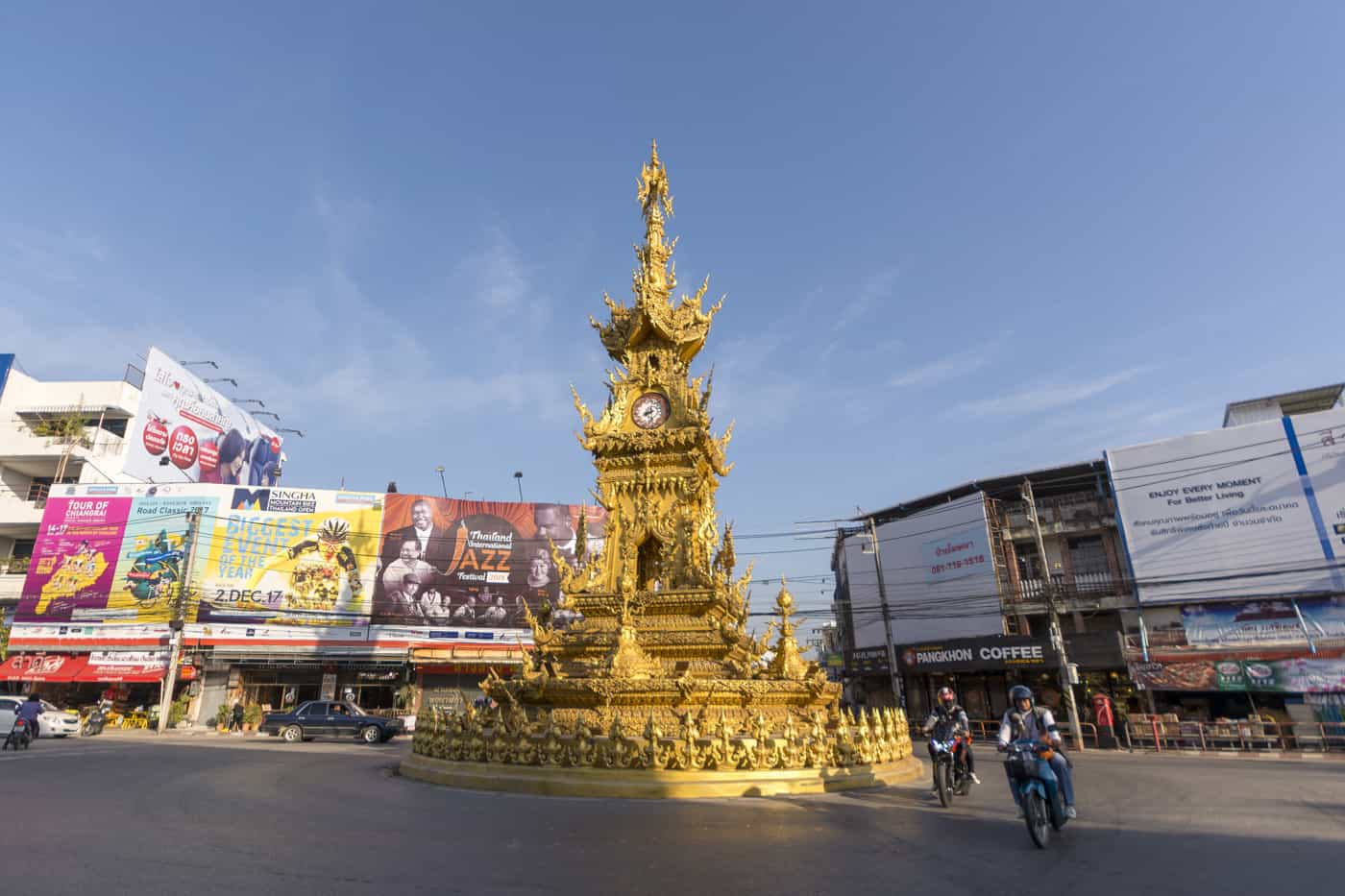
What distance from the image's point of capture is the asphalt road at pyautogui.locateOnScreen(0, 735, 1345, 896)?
5309 millimetres

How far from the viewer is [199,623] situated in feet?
114

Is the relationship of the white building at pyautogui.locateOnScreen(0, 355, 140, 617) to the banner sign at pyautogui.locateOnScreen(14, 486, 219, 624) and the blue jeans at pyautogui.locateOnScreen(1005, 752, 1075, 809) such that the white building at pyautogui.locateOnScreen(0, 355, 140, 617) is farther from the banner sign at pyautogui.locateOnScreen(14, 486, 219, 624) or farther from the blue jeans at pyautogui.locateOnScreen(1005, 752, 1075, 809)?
the blue jeans at pyautogui.locateOnScreen(1005, 752, 1075, 809)

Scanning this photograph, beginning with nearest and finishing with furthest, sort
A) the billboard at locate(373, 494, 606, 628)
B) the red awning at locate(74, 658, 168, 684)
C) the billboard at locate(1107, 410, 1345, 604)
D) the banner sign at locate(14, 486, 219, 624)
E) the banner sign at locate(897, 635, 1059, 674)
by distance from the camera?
the billboard at locate(1107, 410, 1345, 604), the banner sign at locate(897, 635, 1059, 674), the red awning at locate(74, 658, 168, 684), the banner sign at locate(14, 486, 219, 624), the billboard at locate(373, 494, 606, 628)

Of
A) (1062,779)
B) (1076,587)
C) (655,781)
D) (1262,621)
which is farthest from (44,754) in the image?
(1262,621)

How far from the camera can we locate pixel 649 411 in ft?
56.0

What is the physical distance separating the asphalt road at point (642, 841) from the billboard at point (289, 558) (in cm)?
2756

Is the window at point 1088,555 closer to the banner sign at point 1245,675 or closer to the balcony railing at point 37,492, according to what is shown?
the banner sign at point 1245,675

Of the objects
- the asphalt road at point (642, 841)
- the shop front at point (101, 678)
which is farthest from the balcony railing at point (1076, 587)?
the shop front at point (101, 678)

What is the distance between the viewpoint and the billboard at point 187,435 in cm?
4131

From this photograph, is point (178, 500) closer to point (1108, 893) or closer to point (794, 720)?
point (794, 720)

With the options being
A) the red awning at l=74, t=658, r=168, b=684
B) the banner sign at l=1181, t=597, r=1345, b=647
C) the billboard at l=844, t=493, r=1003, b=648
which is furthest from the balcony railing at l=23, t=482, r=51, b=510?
the banner sign at l=1181, t=597, r=1345, b=647

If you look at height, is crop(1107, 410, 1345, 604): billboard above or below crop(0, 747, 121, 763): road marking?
above

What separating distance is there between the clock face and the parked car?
16.9 meters

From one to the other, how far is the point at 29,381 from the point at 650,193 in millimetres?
46737
